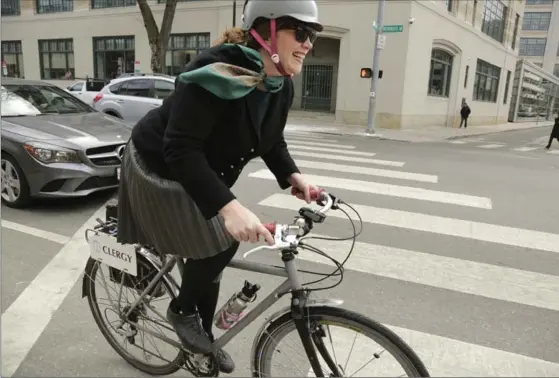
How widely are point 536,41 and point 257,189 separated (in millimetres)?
73722

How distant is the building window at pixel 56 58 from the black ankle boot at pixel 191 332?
→ 32970mm

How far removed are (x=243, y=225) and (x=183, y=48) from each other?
88.6 feet

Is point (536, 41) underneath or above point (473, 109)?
above

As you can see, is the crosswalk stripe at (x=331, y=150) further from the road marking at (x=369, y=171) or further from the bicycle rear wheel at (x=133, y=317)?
the bicycle rear wheel at (x=133, y=317)

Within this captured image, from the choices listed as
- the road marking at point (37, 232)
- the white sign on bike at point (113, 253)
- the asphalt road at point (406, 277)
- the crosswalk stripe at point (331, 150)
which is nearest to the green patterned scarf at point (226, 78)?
the white sign on bike at point (113, 253)

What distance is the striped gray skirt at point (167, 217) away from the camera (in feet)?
6.36

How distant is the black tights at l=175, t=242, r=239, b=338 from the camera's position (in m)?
A: 2.09

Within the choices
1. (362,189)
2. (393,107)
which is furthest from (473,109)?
(362,189)

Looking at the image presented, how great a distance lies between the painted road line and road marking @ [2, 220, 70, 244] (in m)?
2.43

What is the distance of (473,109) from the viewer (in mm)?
30031

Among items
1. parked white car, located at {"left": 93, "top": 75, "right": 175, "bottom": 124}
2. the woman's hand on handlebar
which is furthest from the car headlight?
parked white car, located at {"left": 93, "top": 75, "right": 175, "bottom": 124}

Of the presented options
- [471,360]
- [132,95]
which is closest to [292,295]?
[471,360]

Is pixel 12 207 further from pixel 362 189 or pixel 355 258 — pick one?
pixel 362 189

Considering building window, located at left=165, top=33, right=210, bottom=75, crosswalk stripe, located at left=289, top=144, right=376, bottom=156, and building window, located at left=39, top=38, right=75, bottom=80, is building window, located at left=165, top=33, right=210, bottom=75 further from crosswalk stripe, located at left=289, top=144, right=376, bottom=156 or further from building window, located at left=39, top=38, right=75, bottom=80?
crosswalk stripe, located at left=289, top=144, right=376, bottom=156
